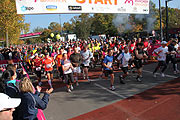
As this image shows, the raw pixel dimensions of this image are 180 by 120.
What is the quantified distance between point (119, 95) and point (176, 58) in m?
4.60

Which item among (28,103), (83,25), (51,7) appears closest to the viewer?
(28,103)

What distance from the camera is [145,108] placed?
4.77 m

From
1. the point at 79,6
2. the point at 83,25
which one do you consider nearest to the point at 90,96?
the point at 79,6

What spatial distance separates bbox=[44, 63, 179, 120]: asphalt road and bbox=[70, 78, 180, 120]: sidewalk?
0.34 meters

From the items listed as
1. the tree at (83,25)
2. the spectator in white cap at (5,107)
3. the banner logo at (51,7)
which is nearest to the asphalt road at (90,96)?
the spectator in white cap at (5,107)

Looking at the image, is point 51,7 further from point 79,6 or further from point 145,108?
point 145,108

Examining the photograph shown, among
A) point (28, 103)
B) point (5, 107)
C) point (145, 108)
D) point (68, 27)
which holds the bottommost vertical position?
point (145, 108)

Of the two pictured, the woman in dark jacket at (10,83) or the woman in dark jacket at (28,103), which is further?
the woman in dark jacket at (10,83)

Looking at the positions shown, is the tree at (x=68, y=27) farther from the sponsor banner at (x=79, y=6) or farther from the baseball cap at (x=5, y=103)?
the baseball cap at (x=5, y=103)

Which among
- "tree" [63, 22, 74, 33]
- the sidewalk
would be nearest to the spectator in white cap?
the sidewalk

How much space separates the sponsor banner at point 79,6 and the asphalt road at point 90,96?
19.2ft

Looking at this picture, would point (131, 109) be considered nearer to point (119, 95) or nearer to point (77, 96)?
point (119, 95)

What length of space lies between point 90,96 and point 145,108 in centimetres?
223

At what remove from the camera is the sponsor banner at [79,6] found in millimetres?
9844
